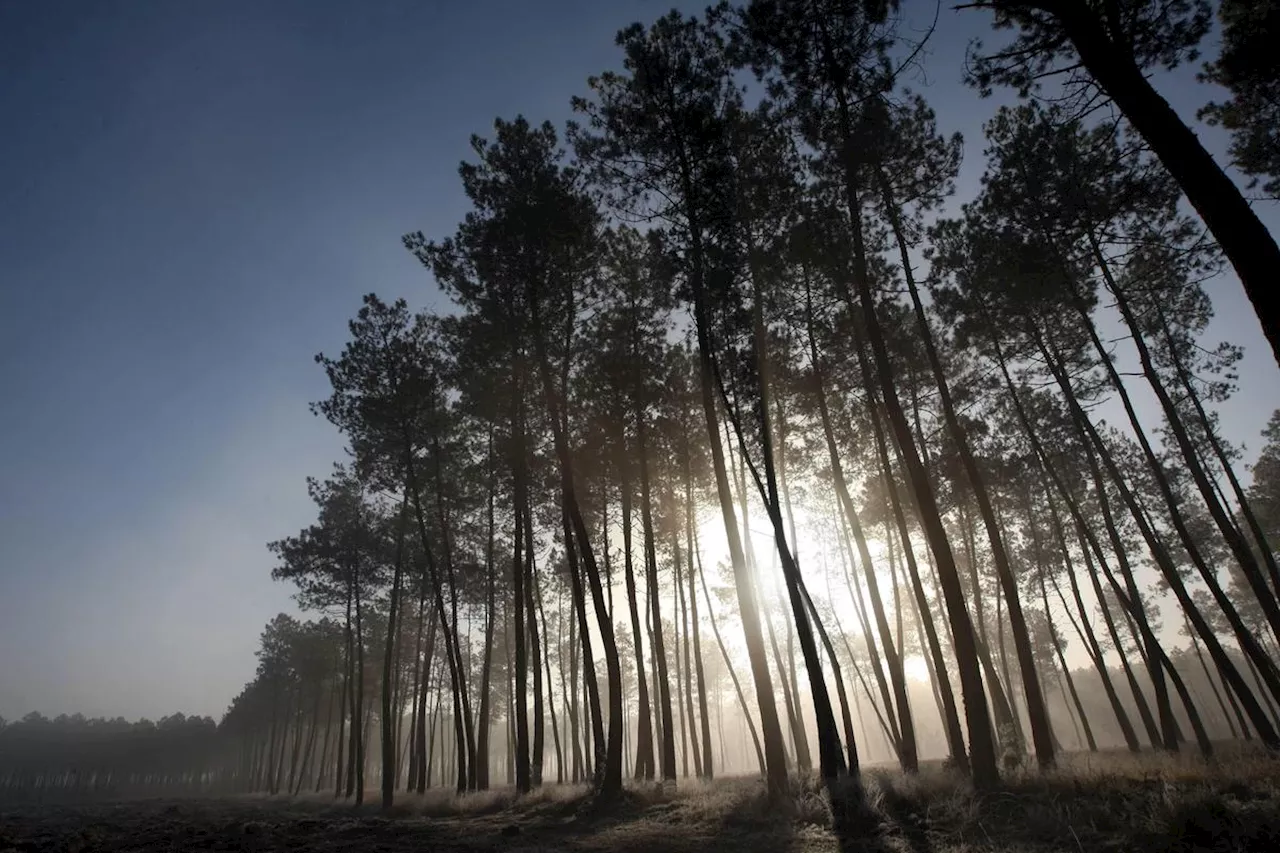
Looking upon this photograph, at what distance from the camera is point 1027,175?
48.9ft

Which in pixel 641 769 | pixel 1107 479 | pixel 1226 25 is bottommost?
pixel 641 769

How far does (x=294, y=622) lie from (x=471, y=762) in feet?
Answer: 127

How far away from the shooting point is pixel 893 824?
838 cm

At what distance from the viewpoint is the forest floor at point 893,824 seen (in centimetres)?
654

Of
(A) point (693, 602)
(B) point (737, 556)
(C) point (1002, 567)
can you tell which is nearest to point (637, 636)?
(A) point (693, 602)

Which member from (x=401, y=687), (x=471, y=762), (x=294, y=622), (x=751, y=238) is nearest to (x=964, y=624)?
(x=751, y=238)

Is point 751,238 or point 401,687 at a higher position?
point 751,238

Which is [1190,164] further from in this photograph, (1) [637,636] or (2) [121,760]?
(2) [121,760]

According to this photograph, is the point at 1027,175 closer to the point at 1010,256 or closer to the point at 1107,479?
the point at 1010,256

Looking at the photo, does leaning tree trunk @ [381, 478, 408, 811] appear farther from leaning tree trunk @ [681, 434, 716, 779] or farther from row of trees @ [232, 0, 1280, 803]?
leaning tree trunk @ [681, 434, 716, 779]

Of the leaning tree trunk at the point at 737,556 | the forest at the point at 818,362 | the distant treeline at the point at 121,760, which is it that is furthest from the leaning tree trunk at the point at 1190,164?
the distant treeline at the point at 121,760

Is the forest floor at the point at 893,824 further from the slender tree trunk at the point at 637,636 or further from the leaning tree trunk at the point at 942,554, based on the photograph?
the slender tree trunk at the point at 637,636

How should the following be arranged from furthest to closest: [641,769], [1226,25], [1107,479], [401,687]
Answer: [401,687] < [1107,479] < [641,769] < [1226,25]

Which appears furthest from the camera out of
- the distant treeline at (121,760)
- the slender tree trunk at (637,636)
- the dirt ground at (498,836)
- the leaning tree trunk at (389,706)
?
the distant treeline at (121,760)
